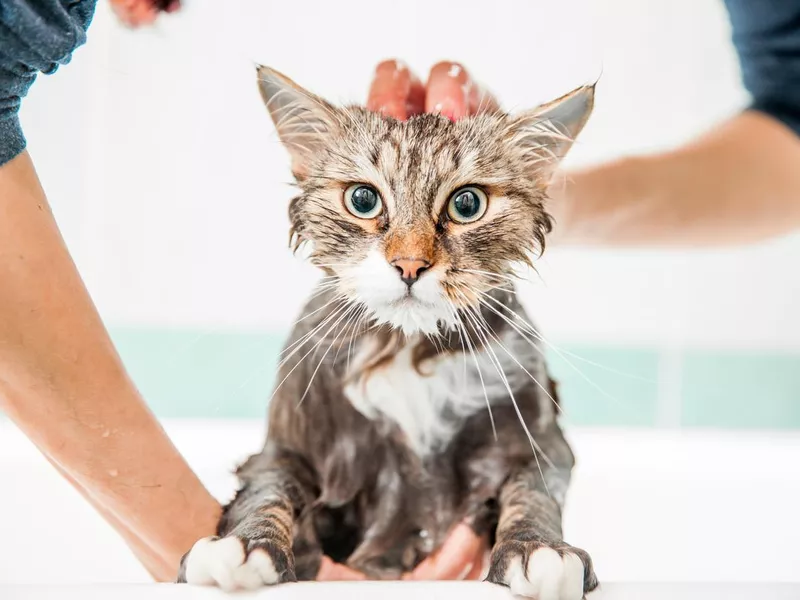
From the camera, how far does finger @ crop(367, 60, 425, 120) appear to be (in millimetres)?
917

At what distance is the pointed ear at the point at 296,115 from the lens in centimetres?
81

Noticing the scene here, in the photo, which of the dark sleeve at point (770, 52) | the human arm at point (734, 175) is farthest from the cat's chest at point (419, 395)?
Answer: the dark sleeve at point (770, 52)

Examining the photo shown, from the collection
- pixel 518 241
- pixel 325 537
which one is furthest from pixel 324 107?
pixel 325 537

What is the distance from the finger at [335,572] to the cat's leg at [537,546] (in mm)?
201

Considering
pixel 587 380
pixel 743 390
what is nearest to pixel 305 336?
pixel 587 380

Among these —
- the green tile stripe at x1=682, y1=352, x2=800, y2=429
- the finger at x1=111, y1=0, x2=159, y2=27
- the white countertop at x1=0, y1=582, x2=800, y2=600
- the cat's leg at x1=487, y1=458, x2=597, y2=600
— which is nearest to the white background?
the finger at x1=111, y1=0, x2=159, y2=27

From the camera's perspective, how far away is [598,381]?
4.50 ft

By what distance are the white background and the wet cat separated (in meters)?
0.08

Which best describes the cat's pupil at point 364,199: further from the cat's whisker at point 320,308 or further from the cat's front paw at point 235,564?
the cat's front paw at point 235,564

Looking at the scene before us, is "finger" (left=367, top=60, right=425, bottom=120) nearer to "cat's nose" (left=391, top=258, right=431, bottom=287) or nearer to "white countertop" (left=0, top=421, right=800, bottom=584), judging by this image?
"cat's nose" (left=391, top=258, right=431, bottom=287)

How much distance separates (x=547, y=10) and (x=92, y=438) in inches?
35.2

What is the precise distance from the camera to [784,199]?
57.0 inches

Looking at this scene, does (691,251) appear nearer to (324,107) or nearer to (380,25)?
(380,25)

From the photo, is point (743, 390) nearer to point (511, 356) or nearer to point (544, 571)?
point (511, 356)
